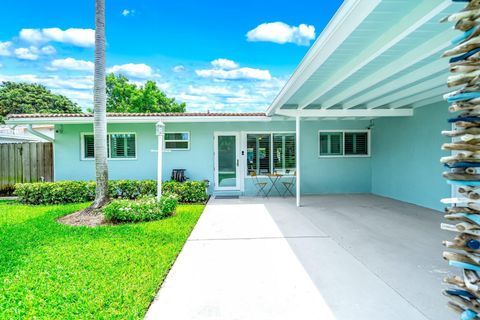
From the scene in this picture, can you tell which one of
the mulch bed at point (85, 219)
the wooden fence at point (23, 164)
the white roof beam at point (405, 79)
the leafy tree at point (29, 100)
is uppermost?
the leafy tree at point (29, 100)

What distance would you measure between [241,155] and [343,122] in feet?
12.8

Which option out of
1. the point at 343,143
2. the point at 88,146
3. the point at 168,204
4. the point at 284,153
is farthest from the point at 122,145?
the point at 343,143

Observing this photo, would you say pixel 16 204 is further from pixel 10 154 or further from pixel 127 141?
pixel 127 141

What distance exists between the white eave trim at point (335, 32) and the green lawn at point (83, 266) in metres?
3.43

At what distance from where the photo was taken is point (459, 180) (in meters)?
1.37

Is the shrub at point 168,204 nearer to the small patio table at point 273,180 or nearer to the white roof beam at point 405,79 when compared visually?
the small patio table at point 273,180

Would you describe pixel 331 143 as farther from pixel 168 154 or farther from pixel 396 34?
pixel 396 34

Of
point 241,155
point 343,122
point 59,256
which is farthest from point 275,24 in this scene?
point 59,256

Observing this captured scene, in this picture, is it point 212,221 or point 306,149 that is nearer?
point 212,221

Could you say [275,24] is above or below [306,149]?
above

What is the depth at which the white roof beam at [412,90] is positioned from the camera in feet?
16.7

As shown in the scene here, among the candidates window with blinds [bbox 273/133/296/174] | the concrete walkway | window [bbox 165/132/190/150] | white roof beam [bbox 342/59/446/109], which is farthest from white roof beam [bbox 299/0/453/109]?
window [bbox 165/132/190/150]

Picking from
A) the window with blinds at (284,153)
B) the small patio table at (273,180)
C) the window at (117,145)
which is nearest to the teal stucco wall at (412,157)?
the window with blinds at (284,153)

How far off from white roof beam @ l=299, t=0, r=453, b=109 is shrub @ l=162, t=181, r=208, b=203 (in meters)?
5.08
